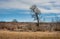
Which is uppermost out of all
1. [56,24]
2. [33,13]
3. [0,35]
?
[33,13]

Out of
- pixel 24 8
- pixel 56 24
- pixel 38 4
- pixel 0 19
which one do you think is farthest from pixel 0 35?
pixel 56 24

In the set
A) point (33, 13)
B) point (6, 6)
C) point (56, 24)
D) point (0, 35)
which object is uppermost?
point (6, 6)

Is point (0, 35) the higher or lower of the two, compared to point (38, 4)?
lower

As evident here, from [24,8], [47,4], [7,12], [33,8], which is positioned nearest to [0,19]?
[7,12]

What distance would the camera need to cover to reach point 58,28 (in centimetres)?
197

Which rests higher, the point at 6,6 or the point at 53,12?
the point at 6,6

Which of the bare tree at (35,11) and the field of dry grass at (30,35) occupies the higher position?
the bare tree at (35,11)

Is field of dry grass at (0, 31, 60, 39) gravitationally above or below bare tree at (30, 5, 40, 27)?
A: below

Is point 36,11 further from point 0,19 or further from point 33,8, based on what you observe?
point 0,19

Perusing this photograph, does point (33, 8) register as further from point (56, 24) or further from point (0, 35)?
point (0, 35)

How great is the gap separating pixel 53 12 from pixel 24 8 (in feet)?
1.53

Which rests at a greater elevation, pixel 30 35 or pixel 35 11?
pixel 35 11

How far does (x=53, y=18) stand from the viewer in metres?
2.00

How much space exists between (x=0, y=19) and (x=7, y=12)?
155 millimetres
